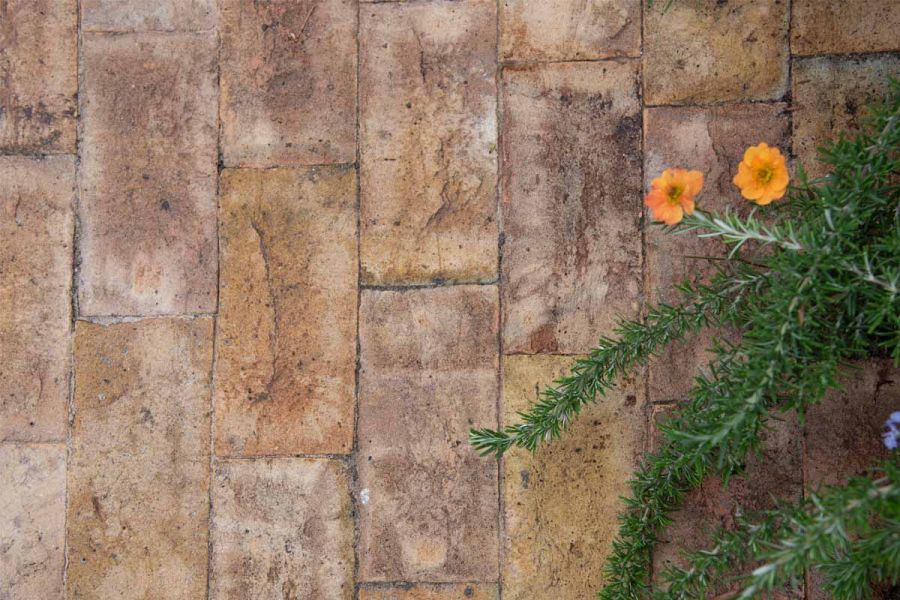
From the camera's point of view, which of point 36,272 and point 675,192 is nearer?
point 675,192

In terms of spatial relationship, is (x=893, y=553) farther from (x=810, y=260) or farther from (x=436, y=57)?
(x=436, y=57)

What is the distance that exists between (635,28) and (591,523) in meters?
1.61

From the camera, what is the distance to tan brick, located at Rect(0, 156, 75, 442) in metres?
2.44

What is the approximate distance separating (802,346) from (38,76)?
2.51 m

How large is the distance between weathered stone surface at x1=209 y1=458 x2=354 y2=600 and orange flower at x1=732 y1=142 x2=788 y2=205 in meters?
1.51

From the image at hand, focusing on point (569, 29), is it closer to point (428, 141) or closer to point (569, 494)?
point (428, 141)

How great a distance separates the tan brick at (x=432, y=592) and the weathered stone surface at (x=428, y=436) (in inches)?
1.1

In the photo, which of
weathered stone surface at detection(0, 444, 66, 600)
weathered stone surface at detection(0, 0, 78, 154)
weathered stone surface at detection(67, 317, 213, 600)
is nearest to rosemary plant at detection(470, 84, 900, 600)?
weathered stone surface at detection(67, 317, 213, 600)

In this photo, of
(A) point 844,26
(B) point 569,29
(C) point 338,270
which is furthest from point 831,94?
(C) point 338,270

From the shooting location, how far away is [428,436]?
2385mm

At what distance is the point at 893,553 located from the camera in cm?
155

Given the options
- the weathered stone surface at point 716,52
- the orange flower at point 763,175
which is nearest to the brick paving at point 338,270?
the weathered stone surface at point 716,52

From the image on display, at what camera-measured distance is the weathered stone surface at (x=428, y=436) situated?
2.37 m

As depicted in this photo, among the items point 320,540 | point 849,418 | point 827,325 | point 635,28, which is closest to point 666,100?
Answer: point 635,28
